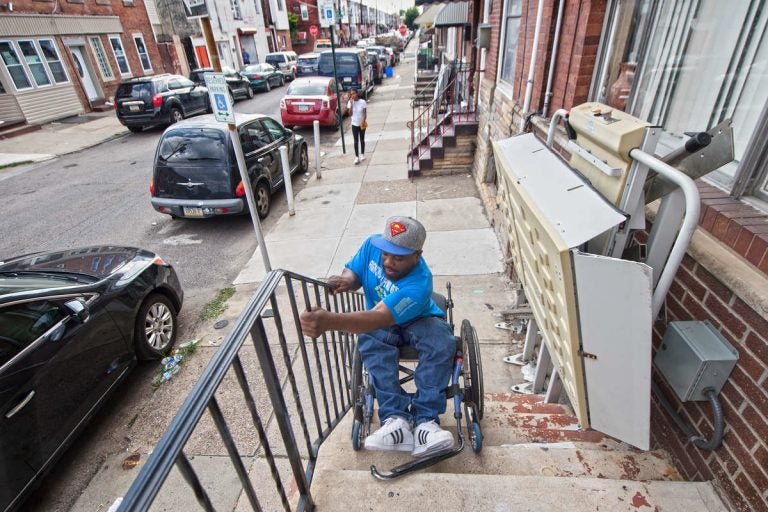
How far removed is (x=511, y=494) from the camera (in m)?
1.80

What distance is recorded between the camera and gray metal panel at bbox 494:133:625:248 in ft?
5.10

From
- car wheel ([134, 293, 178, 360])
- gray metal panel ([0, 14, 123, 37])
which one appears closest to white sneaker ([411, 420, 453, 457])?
car wheel ([134, 293, 178, 360])

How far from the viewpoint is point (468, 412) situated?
8.43 ft

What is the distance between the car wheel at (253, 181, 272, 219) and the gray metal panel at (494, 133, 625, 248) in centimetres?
541

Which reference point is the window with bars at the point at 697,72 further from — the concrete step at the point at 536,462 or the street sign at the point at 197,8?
the street sign at the point at 197,8

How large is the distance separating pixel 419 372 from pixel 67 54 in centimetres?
2148

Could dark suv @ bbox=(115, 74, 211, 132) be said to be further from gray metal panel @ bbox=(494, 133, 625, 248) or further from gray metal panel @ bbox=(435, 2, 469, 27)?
gray metal panel @ bbox=(494, 133, 625, 248)

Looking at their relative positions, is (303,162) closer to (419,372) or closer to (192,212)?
(192,212)

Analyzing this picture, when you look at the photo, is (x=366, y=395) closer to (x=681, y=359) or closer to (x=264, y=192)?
(x=681, y=359)

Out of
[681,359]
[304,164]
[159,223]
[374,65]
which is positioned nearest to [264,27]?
[374,65]

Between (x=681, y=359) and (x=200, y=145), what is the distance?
6715mm

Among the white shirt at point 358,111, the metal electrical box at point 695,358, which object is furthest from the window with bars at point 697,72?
the white shirt at point 358,111

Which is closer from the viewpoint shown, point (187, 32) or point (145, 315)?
point (145, 315)

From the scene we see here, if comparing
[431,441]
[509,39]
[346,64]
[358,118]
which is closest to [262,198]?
[358,118]
